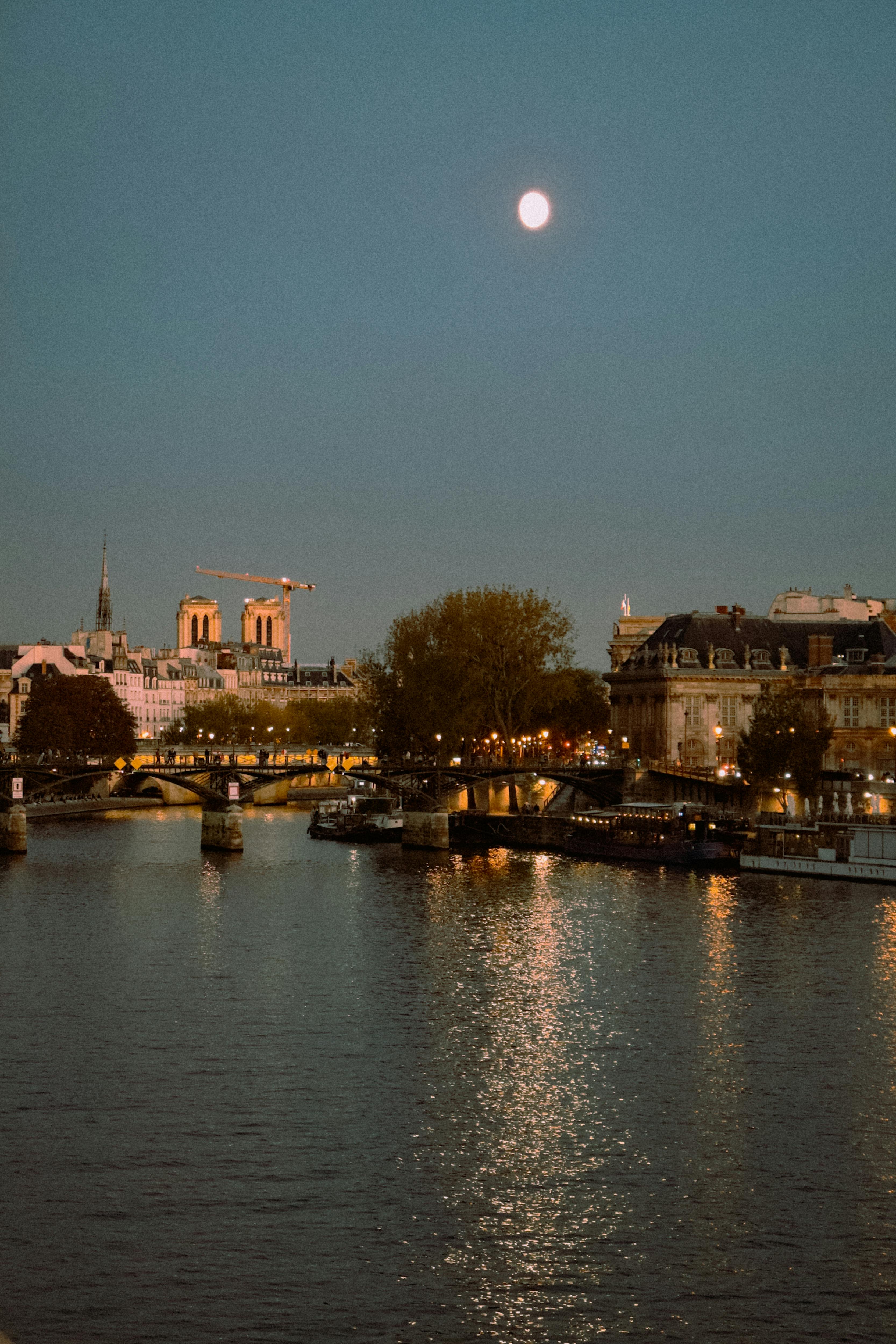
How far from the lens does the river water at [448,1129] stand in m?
24.2

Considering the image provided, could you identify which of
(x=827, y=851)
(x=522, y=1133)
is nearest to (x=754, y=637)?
(x=827, y=851)

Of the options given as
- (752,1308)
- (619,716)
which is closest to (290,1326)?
(752,1308)

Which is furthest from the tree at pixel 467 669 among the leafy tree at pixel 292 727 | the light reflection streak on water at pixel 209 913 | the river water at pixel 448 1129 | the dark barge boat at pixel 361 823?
the leafy tree at pixel 292 727

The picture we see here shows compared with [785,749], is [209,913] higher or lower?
lower

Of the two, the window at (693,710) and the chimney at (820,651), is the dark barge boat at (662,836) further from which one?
the chimney at (820,651)

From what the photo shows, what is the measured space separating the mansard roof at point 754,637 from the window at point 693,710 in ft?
6.21

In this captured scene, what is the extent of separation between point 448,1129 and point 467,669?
221 ft

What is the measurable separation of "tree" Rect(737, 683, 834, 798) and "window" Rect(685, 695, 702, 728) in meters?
16.1

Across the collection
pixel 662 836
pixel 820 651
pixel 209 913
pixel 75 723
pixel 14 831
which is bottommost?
pixel 209 913

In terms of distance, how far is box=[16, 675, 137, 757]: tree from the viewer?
442ft

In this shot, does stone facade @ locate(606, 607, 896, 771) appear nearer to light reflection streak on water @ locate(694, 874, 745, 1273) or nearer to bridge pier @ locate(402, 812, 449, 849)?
bridge pier @ locate(402, 812, 449, 849)

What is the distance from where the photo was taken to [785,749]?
8506 centimetres

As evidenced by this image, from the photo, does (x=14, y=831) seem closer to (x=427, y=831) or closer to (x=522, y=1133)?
(x=427, y=831)

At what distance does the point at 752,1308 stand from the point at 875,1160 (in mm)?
6620
